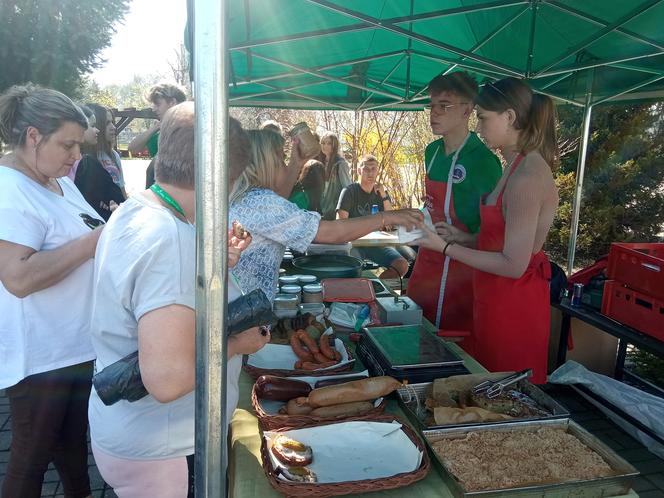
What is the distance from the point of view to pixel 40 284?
172 centimetres

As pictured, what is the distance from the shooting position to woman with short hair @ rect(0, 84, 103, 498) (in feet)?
5.68

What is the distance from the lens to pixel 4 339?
6.03ft

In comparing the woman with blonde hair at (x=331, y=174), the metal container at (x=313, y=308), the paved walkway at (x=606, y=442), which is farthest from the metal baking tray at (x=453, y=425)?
the woman with blonde hair at (x=331, y=174)

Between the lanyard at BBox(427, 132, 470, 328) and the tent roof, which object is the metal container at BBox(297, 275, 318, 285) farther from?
the tent roof

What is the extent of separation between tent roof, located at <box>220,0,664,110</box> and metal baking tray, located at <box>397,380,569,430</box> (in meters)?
2.15

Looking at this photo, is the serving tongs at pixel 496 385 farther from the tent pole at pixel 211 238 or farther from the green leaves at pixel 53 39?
the green leaves at pixel 53 39

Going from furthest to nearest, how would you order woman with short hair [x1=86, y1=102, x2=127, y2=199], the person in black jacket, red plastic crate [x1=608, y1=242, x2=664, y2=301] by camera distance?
1. woman with short hair [x1=86, y1=102, x2=127, y2=199]
2. the person in black jacket
3. red plastic crate [x1=608, y1=242, x2=664, y2=301]

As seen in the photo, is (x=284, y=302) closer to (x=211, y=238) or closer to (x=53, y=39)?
(x=211, y=238)

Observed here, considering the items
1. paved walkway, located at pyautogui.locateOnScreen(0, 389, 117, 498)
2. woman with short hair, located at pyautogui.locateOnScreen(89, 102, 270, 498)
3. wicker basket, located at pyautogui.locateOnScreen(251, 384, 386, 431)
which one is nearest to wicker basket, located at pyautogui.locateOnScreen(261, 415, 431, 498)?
wicker basket, located at pyautogui.locateOnScreen(251, 384, 386, 431)

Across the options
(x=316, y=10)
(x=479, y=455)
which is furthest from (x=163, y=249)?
(x=316, y=10)

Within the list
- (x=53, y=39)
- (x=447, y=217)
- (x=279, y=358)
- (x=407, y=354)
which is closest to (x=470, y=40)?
(x=447, y=217)

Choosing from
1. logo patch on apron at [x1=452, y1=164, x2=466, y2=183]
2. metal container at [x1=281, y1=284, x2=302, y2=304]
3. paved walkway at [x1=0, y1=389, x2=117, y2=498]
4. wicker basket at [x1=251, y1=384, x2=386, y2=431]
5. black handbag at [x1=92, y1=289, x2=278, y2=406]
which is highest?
logo patch on apron at [x1=452, y1=164, x2=466, y2=183]

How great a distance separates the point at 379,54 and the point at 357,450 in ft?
12.3

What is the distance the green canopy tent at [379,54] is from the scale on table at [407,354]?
2.89 feet
